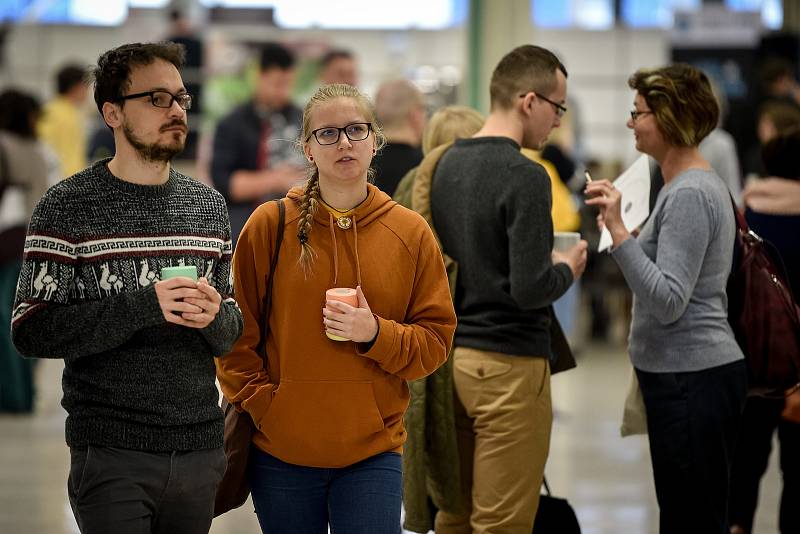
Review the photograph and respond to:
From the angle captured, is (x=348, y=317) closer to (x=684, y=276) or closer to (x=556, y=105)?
(x=684, y=276)

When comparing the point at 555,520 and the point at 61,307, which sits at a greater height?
the point at 61,307

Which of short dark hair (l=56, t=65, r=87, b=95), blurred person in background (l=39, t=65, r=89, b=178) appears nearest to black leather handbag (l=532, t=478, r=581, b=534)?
blurred person in background (l=39, t=65, r=89, b=178)

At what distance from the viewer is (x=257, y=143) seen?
21.6 feet

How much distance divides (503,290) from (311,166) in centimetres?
83

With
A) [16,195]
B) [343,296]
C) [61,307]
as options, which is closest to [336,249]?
[343,296]

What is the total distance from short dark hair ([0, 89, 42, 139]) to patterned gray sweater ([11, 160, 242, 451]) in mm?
4569

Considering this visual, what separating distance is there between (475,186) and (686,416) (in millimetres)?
897

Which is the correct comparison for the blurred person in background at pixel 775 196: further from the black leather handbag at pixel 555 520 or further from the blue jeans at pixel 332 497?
the blue jeans at pixel 332 497

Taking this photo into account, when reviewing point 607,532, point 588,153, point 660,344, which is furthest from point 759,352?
point 588,153

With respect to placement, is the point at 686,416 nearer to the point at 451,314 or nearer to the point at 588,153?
the point at 451,314

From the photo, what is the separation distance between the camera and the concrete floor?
486 centimetres

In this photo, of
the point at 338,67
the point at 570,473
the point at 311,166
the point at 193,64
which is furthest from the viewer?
the point at 193,64

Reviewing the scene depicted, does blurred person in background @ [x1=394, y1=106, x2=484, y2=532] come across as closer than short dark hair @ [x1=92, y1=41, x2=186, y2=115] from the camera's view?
No

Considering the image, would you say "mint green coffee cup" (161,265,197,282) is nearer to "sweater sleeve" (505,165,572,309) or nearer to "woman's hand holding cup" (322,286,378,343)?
"woman's hand holding cup" (322,286,378,343)
